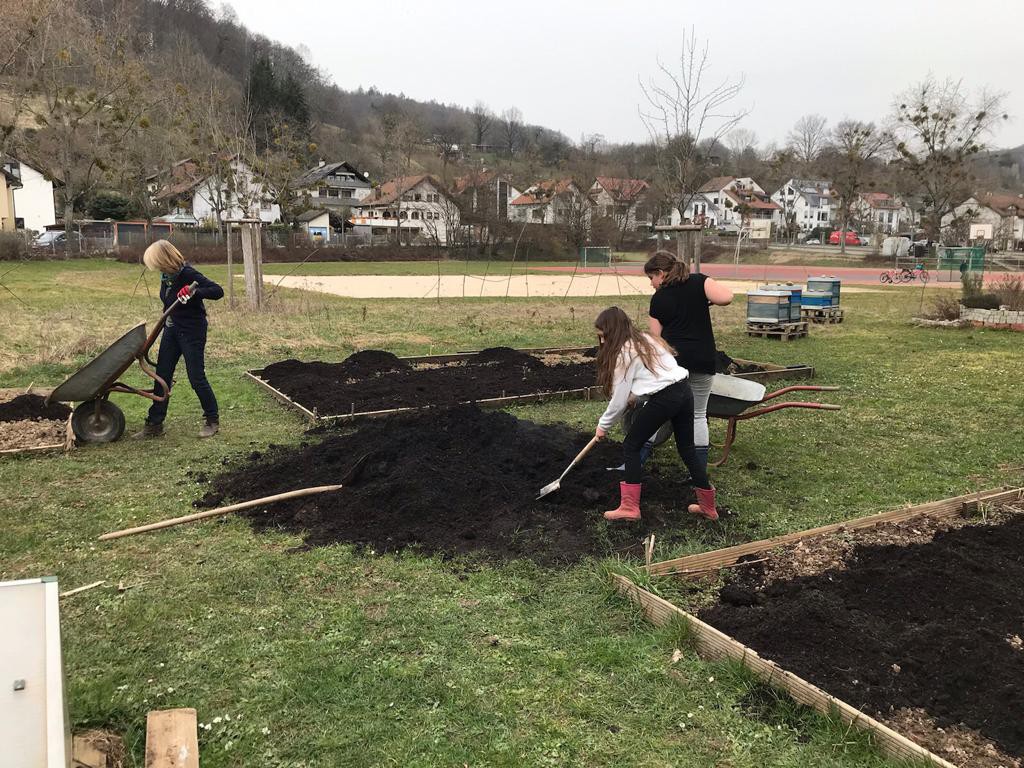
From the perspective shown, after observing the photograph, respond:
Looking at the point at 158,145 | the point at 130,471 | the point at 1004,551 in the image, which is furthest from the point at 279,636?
the point at 158,145

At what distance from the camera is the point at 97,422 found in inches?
238

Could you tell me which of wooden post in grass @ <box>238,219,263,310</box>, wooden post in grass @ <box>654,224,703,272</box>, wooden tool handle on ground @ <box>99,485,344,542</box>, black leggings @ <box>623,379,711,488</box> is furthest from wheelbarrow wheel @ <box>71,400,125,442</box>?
wooden post in grass @ <box>238,219,263,310</box>

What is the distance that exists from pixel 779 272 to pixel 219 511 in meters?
38.6

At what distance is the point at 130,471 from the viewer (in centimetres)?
540

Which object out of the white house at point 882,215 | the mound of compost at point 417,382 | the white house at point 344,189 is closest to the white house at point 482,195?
the white house at point 344,189

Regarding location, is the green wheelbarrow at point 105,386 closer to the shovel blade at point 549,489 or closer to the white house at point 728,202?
the shovel blade at point 549,489

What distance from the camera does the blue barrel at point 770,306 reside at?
41.4ft

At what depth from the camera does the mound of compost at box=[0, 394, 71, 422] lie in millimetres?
6453

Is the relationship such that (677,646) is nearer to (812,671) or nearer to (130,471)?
(812,671)

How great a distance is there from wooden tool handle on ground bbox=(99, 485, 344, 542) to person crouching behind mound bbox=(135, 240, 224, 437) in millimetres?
1999

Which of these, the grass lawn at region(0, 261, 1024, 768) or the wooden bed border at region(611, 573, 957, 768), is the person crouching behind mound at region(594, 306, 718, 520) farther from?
the wooden bed border at region(611, 573, 957, 768)

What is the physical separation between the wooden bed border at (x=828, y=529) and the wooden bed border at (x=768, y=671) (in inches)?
10.4

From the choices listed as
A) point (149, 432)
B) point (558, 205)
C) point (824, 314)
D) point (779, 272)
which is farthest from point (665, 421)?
point (558, 205)

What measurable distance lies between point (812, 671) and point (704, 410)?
2.31m
